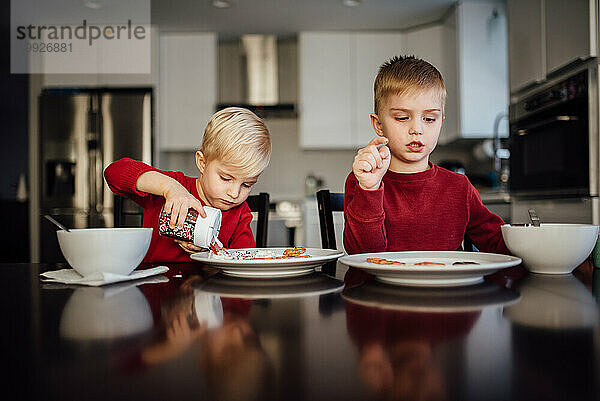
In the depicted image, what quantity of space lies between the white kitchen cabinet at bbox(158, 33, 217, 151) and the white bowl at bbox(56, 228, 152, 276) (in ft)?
11.1

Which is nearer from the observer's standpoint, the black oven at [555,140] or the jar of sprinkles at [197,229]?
the jar of sprinkles at [197,229]

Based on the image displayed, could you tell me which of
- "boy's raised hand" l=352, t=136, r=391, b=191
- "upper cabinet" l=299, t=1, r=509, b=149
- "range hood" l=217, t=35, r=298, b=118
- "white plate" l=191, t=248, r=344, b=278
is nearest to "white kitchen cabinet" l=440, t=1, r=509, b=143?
"upper cabinet" l=299, t=1, r=509, b=149

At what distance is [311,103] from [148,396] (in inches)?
153

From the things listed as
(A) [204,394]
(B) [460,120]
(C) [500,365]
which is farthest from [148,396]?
(B) [460,120]

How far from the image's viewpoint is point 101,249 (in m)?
0.67

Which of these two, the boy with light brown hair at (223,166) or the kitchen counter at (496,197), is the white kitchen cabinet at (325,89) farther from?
the boy with light brown hair at (223,166)

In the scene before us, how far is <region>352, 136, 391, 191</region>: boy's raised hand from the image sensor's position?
2.86ft

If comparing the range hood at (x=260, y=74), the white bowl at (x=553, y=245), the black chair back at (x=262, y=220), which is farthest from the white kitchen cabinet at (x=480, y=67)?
the white bowl at (x=553, y=245)

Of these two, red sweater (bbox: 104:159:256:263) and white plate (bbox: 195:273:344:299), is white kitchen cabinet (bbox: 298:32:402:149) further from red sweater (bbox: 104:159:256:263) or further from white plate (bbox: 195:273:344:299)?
white plate (bbox: 195:273:344:299)

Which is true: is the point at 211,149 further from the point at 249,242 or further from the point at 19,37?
the point at 19,37

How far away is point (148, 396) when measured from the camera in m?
0.28

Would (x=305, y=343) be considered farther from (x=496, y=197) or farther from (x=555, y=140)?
(x=496, y=197)

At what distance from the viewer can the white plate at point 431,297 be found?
0.50 m

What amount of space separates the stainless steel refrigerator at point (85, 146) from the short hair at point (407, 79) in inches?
109
